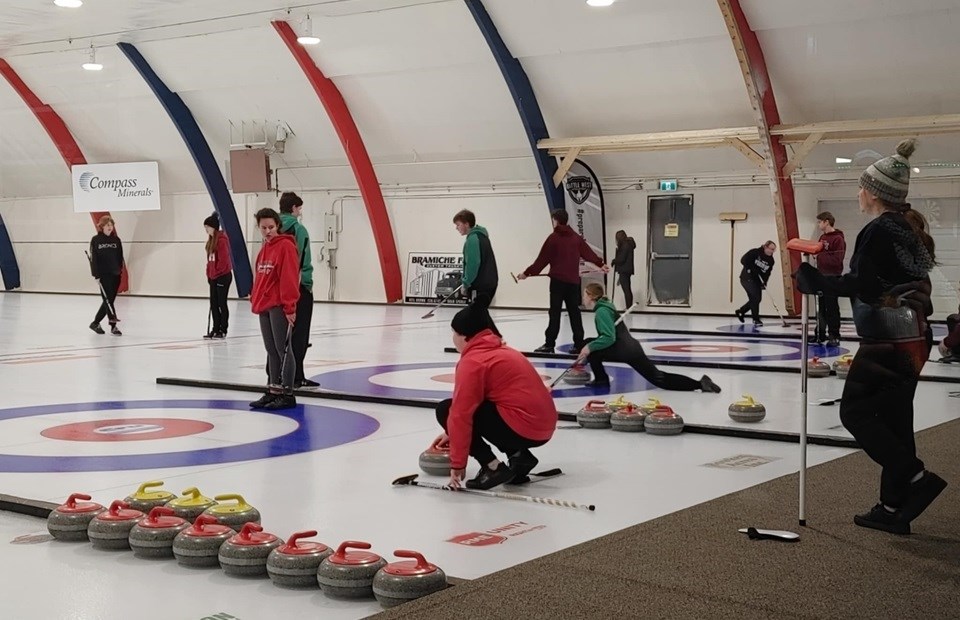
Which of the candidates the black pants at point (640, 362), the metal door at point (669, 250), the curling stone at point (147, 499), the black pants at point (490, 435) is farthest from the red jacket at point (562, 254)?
the metal door at point (669, 250)

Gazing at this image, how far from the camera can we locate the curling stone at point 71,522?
14.0 feet

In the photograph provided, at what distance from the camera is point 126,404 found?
8492mm

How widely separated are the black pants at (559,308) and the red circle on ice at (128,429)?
6168mm

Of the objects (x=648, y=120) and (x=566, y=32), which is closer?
(x=566, y=32)

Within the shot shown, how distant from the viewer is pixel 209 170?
25.0m

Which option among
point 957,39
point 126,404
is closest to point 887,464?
point 126,404

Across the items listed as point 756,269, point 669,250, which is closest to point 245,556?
point 756,269

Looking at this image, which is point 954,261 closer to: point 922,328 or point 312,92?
point 922,328

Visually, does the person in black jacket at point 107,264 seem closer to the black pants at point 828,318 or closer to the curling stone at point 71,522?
the black pants at point 828,318

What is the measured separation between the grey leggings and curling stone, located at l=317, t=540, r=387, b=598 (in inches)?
188

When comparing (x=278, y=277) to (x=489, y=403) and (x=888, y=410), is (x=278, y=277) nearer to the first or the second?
(x=489, y=403)

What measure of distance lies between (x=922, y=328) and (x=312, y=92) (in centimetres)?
2004

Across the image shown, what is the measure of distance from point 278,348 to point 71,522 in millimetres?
4129

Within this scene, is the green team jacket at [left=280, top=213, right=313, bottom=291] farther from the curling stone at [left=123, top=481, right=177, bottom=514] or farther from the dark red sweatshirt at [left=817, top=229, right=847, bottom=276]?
the dark red sweatshirt at [left=817, top=229, right=847, bottom=276]
